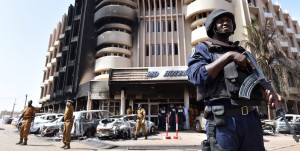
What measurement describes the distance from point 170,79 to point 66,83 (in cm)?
1614

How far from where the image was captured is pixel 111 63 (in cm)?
2412

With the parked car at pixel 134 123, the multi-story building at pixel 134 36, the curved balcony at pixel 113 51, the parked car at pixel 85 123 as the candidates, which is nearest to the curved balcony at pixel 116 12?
the multi-story building at pixel 134 36

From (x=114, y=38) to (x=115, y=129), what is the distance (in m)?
17.1

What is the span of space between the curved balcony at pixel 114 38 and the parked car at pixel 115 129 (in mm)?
16090

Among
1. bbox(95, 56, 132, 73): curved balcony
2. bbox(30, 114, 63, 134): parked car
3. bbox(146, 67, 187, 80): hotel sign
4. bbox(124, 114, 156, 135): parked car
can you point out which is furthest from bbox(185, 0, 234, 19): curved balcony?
bbox(30, 114, 63, 134): parked car

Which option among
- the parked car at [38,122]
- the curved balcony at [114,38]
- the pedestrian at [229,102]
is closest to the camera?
the pedestrian at [229,102]

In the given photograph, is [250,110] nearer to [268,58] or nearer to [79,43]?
[268,58]

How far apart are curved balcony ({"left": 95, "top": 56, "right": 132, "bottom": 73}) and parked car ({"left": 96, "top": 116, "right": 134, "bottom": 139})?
46.2 ft

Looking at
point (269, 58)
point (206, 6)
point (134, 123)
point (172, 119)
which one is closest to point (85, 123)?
point (134, 123)

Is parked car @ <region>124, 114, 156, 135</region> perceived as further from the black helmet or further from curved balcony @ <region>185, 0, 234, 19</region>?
curved balcony @ <region>185, 0, 234, 19</region>

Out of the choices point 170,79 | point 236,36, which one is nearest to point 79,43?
point 170,79

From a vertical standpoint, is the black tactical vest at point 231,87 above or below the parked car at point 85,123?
above

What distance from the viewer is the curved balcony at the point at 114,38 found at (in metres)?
25.1

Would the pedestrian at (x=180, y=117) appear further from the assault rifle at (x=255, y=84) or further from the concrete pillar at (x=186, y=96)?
the assault rifle at (x=255, y=84)
